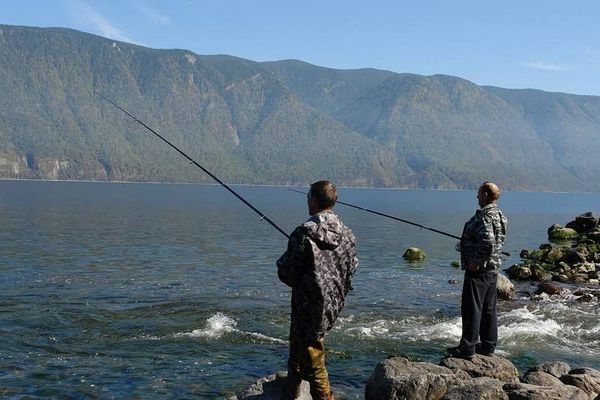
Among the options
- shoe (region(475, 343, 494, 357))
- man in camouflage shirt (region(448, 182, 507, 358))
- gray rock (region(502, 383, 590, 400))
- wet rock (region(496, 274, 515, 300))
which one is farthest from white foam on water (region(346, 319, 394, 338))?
gray rock (region(502, 383, 590, 400))

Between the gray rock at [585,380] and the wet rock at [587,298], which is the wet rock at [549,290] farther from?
the gray rock at [585,380]

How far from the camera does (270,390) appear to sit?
8.55 metres

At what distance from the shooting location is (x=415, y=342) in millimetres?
14547

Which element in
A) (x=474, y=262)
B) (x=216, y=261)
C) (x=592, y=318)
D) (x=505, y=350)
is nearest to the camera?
(x=474, y=262)

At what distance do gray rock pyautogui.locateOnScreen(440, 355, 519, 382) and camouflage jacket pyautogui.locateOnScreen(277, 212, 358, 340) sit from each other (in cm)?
362

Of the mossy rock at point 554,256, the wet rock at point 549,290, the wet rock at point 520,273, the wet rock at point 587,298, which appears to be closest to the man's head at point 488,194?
the wet rock at point 587,298

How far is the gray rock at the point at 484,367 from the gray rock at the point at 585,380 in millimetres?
846

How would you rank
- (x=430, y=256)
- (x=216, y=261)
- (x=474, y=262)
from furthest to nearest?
(x=430, y=256) → (x=216, y=261) → (x=474, y=262)

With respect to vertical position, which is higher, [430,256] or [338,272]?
[338,272]

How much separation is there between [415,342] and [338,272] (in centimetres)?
760

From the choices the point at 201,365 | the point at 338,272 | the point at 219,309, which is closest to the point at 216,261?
the point at 219,309

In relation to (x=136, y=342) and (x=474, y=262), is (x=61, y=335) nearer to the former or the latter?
(x=136, y=342)

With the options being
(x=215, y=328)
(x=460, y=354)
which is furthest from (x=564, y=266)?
(x=460, y=354)

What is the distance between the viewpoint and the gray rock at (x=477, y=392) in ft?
28.7
